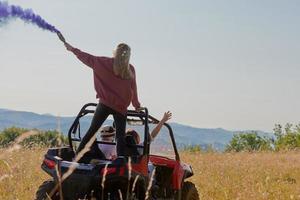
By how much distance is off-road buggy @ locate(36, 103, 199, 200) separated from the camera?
5.29m

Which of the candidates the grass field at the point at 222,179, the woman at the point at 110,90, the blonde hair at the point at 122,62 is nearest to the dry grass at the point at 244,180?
the grass field at the point at 222,179

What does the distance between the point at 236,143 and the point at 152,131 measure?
271 feet

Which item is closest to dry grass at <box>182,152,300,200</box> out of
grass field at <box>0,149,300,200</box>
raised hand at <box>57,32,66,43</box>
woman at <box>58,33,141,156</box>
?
grass field at <box>0,149,300,200</box>

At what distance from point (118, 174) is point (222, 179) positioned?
5.96 meters

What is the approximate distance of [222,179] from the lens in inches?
430

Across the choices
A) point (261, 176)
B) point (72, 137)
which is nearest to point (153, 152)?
point (72, 137)

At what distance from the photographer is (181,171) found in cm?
727

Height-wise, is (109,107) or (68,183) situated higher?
(109,107)

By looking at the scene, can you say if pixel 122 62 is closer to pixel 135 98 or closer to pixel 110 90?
pixel 110 90

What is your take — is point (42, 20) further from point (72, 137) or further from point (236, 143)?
point (236, 143)

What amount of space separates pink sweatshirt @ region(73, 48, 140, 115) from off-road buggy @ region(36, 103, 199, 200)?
28 centimetres

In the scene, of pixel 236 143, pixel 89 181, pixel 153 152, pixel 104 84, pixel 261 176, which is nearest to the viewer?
pixel 89 181

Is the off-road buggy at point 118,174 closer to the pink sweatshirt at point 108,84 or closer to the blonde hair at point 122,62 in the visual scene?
the pink sweatshirt at point 108,84

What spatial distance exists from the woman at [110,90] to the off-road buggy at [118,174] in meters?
0.25
